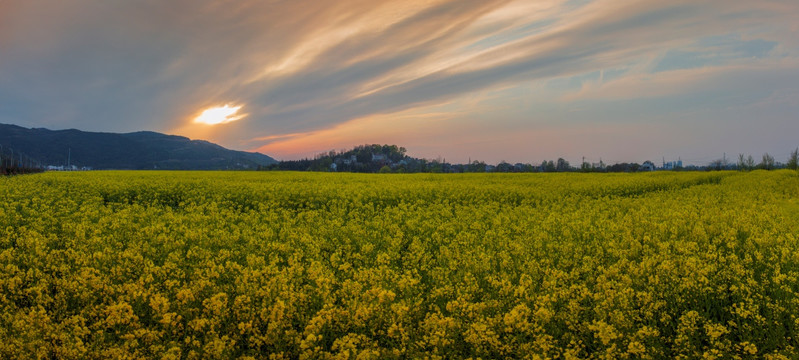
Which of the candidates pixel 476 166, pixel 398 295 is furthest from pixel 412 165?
pixel 398 295

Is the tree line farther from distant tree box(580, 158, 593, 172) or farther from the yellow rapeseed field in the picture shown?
the yellow rapeseed field

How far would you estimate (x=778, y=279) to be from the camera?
20.0 feet

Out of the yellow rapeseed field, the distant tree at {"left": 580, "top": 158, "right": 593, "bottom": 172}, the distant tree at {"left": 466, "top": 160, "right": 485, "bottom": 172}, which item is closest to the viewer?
the yellow rapeseed field

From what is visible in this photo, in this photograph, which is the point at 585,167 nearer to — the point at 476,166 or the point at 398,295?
the point at 476,166

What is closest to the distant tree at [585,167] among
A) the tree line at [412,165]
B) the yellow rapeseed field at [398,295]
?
the tree line at [412,165]

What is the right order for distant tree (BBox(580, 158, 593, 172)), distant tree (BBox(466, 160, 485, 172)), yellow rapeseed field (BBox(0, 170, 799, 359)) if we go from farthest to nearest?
distant tree (BBox(466, 160, 485, 172)) < distant tree (BBox(580, 158, 593, 172)) < yellow rapeseed field (BBox(0, 170, 799, 359))

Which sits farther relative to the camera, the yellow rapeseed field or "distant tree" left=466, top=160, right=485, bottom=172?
"distant tree" left=466, top=160, right=485, bottom=172

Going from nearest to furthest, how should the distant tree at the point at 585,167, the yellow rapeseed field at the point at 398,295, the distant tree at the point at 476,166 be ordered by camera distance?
1. the yellow rapeseed field at the point at 398,295
2. the distant tree at the point at 585,167
3. the distant tree at the point at 476,166

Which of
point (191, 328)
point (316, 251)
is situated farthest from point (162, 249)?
point (191, 328)

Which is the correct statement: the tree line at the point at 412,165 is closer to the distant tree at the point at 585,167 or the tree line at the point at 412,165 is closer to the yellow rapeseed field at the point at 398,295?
the distant tree at the point at 585,167

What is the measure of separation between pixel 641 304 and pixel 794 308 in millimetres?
1941

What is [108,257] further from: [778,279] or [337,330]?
[778,279]

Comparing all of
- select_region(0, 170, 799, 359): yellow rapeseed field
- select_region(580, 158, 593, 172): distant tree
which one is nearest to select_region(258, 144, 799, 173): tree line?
select_region(580, 158, 593, 172): distant tree

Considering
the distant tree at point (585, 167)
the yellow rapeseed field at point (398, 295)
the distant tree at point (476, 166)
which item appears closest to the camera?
the yellow rapeseed field at point (398, 295)
